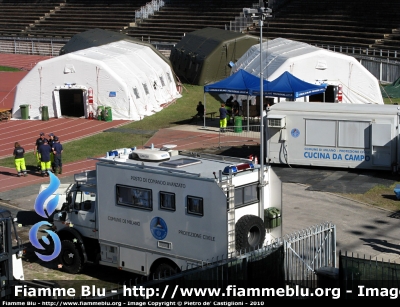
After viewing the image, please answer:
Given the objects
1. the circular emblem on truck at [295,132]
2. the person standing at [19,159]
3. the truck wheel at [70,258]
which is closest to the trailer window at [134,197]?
the truck wheel at [70,258]

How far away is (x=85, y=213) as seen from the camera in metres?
17.5

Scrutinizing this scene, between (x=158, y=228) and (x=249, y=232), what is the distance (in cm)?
191

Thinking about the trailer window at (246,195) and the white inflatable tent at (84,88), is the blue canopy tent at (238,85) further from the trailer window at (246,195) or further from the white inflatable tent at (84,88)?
the trailer window at (246,195)

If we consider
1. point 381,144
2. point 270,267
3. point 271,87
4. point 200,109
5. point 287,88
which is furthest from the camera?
point 200,109

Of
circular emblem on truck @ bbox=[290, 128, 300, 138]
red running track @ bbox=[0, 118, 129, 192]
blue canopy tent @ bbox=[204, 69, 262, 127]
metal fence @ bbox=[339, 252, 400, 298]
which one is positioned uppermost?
blue canopy tent @ bbox=[204, 69, 262, 127]

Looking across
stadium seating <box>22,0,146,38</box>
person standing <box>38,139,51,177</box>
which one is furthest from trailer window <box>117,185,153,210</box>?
stadium seating <box>22,0,146,38</box>

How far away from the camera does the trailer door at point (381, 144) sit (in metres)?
26.0

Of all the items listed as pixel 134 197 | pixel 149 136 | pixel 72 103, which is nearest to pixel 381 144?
pixel 149 136

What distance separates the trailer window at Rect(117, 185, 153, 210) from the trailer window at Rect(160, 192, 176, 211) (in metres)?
0.30

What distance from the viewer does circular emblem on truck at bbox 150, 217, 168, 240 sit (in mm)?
15930

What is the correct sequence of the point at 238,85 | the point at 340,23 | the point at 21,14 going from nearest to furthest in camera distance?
the point at 238,85, the point at 340,23, the point at 21,14

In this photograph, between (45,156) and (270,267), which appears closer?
(270,267)

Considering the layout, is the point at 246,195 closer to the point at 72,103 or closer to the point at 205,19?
the point at 72,103

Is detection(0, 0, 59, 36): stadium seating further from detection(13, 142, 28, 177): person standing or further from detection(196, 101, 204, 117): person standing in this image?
detection(13, 142, 28, 177): person standing
